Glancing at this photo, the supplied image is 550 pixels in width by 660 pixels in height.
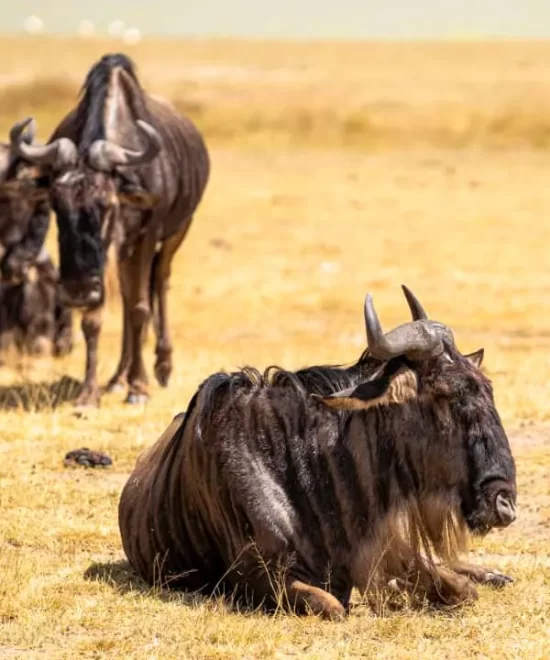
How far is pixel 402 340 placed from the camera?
240 inches

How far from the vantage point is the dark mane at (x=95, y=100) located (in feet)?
40.4

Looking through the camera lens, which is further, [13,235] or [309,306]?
[309,306]

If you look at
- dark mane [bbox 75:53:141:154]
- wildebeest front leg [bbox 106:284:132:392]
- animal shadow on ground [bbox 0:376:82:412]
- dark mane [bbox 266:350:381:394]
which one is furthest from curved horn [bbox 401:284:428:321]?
wildebeest front leg [bbox 106:284:132:392]

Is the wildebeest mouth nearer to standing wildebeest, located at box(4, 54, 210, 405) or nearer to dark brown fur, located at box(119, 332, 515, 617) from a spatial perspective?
dark brown fur, located at box(119, 332, 515, 617)

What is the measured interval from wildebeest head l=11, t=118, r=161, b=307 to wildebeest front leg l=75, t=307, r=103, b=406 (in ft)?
1.49

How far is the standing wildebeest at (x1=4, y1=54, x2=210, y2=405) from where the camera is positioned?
11.6m

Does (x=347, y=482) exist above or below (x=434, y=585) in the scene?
above

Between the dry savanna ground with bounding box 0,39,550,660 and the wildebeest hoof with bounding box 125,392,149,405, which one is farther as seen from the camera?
the wildebeest hoof with bounding box 125,392,149,405

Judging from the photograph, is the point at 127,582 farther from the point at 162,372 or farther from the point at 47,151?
the point at 162,372

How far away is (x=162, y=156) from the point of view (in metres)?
13.0

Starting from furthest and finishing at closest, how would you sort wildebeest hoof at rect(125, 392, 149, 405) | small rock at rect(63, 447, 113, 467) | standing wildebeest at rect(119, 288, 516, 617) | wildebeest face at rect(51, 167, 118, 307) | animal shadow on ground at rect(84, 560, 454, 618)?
1. wildebeest hoof at rect(125, 392, 149, 405)
2. wildebeest face at rect(51, 167, 118, 307)
3. small rock at rect(63, 447, 113, 467)
4. animal shadow on ground at rect(84, 560, 454, 618)
5. standing wildebeest at rect(119, 288, 516, 617)

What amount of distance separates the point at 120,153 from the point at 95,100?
0.83 metres

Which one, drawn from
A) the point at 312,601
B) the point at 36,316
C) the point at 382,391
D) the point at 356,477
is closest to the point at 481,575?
the point at 356,477

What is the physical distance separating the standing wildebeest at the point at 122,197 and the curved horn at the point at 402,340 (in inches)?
221
